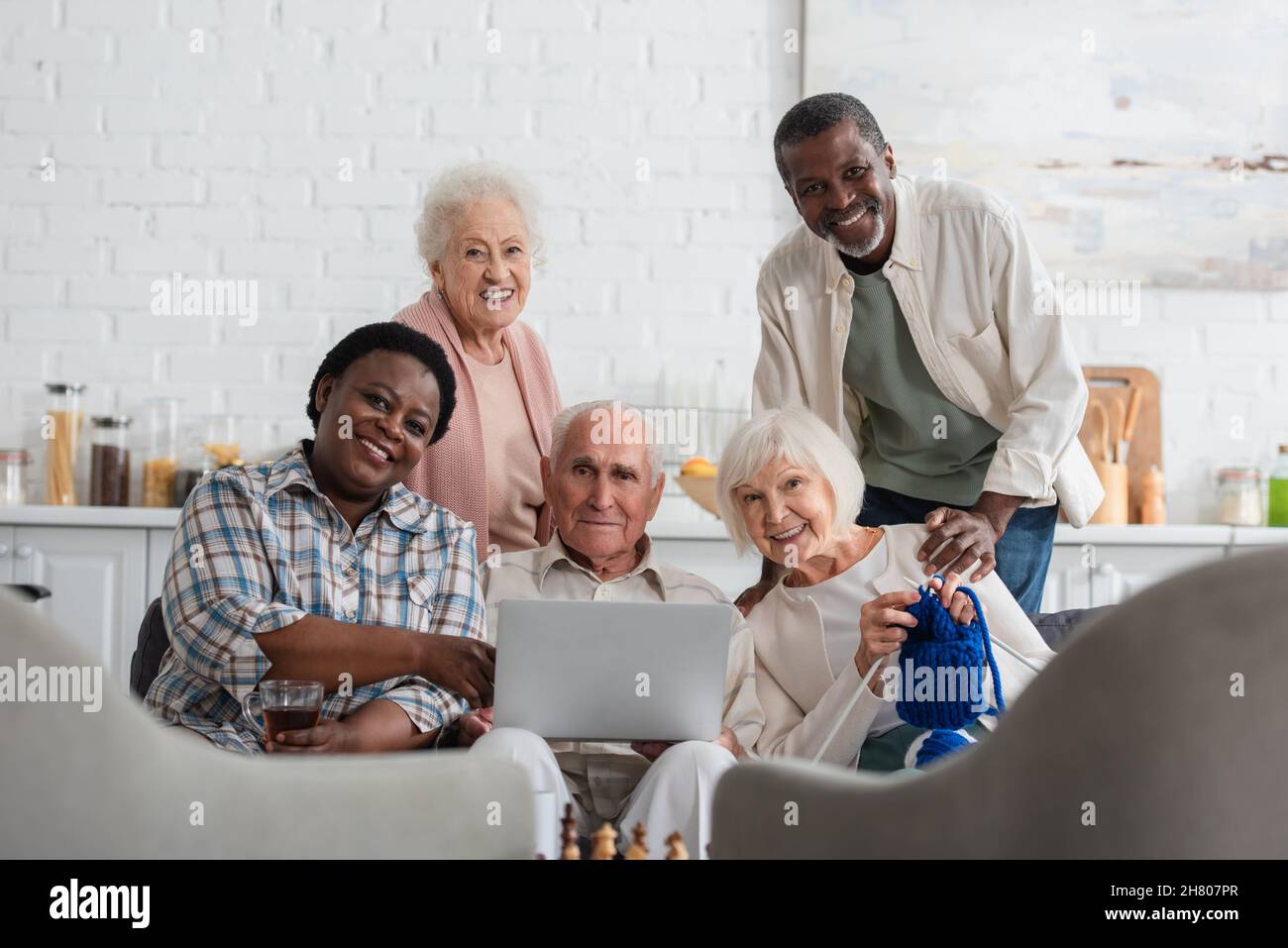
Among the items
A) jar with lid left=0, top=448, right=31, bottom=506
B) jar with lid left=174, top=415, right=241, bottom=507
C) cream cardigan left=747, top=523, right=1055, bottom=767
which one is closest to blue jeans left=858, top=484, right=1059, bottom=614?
cream cardigan left=747, top=523, right=1055, bottom=767

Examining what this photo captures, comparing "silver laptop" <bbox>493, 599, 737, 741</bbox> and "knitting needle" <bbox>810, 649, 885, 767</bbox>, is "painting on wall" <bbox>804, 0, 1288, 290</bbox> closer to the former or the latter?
"knitting needle" <bbox>810, 649, 885, 767</bbox>

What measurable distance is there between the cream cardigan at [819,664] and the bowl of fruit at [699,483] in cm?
138

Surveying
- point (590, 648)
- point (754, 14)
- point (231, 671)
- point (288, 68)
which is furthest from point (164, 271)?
point (590, 648)

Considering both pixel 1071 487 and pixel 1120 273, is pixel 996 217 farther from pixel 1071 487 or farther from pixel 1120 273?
pixel 1120 273

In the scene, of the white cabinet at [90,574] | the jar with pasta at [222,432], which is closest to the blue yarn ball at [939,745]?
the white cabinet at [90,574]

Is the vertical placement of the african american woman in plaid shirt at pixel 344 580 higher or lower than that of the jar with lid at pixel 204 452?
lower

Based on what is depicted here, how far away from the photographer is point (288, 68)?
3848 mm

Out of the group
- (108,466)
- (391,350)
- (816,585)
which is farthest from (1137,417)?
(108,466)

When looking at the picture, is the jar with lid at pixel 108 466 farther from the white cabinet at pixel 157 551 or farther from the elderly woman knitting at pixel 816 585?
the elderly woman knitting at pixel 816 585

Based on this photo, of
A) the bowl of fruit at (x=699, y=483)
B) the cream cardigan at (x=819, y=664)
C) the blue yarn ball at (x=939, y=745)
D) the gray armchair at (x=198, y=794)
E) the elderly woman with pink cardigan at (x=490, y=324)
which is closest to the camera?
the gray armchair at (x=198, y=794)

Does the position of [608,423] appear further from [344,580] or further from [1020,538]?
[1020,538]

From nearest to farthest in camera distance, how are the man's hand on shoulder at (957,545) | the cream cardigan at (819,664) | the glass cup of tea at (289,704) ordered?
the glass cup of tea at (289,704) < the cream cardigan at (819,664) < the man's hand on shoulder at (957,545)

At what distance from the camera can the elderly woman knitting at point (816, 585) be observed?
194 cm
